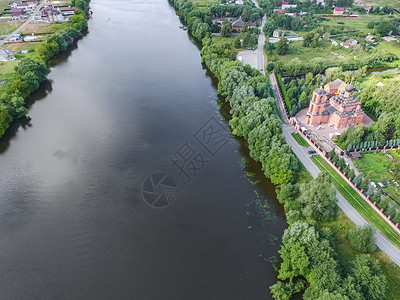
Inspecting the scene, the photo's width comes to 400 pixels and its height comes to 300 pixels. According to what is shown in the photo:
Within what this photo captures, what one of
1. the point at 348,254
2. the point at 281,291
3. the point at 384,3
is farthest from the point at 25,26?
the point at 384,3

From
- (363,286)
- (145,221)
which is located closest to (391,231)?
(363,286)

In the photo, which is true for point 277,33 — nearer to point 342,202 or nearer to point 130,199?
point 342,202

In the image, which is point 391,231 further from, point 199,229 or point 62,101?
point 62,101

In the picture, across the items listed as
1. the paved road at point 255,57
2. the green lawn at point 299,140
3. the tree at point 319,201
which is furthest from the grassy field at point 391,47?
the tree at point 319,201

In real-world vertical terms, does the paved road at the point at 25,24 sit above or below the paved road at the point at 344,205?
above

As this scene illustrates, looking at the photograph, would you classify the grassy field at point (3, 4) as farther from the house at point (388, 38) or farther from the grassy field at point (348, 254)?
the house at point (388, 38)
